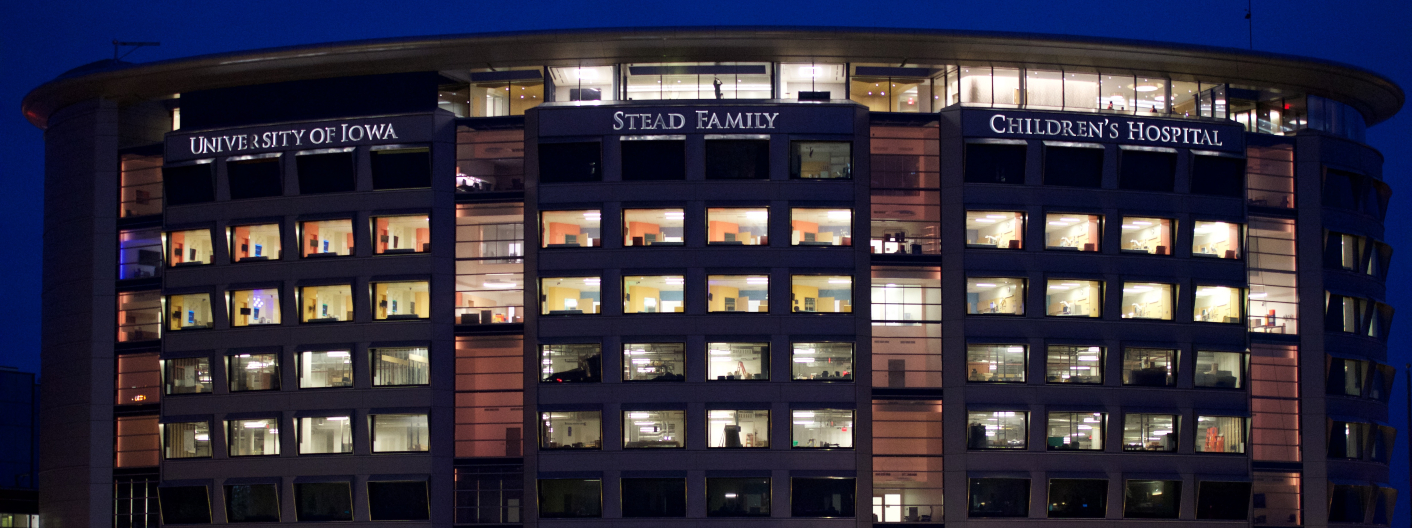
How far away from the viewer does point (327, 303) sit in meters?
72.0

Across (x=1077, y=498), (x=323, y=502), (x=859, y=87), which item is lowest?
(x=323, y=502)

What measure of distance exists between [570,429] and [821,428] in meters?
12.5

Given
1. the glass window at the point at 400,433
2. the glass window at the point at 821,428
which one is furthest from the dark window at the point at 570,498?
the glass window at the point at 821,428

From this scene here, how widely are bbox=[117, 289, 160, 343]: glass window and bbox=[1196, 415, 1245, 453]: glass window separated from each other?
184 feet

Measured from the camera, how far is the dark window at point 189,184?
74312 mm

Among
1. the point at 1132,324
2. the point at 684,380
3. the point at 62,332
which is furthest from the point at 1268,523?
the point at 62,332

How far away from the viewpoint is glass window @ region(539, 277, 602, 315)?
69.7 metres

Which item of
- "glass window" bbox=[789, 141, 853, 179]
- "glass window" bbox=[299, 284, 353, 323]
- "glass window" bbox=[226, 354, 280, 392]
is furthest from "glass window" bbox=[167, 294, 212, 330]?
"glass window" bbox=[789, 141, 853, 179]

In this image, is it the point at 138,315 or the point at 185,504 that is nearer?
A: the point at 185,504

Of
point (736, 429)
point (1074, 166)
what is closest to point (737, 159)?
point (736, 429)

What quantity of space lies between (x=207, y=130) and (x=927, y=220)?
128 feet

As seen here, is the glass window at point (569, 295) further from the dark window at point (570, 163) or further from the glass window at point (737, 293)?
the glass window at point (737, 293)

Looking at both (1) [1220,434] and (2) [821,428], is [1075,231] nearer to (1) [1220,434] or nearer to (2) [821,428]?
(1) [1220,434]

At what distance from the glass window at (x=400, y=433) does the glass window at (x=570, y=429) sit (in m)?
6.16
